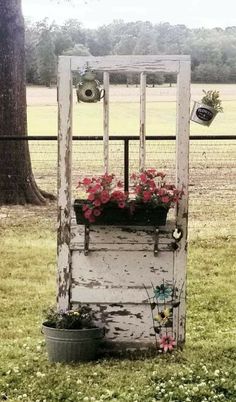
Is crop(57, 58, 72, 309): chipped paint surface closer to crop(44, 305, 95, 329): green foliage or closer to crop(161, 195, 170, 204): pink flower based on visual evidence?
crop(44, 305, 95, 329): green foliage

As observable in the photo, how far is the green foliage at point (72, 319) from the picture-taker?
14.7 feet

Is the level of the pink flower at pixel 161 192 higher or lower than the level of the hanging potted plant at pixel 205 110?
lower

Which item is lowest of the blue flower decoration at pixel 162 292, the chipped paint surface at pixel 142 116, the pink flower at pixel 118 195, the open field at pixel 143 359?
the open field at pixel 143 359

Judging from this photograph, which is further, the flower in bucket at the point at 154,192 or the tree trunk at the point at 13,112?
the tree trunk at the point at 13,112

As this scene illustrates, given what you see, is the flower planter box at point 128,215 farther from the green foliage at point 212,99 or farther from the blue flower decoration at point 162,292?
the green foliage at point 212,99

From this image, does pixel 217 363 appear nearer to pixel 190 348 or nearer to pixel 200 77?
pixel 190 348

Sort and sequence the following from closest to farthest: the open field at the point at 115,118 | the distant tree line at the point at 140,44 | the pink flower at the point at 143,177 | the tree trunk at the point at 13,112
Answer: the pink flower at the point at 143,177 < the distant tree line at the point at 140,44 < the tree trunk at the point at 13,112 < the open field at the point at 115,118

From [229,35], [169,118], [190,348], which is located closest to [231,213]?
[229,35]

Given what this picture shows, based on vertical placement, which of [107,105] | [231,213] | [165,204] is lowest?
[231,213]

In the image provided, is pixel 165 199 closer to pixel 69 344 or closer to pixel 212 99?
pixel 212 99

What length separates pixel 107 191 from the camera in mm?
4480

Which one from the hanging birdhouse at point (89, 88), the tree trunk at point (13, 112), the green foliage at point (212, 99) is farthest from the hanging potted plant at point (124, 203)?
the tree trunk at point (13, 112)

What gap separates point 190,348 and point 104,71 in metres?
1.69

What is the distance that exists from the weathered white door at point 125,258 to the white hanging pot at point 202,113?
0.57 ft
